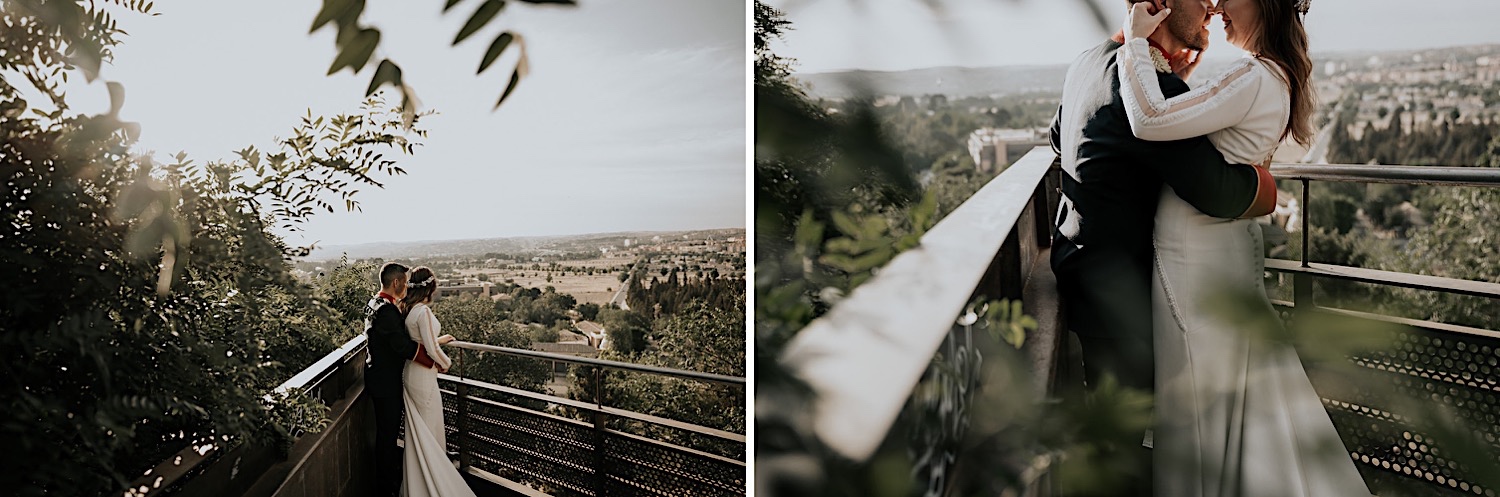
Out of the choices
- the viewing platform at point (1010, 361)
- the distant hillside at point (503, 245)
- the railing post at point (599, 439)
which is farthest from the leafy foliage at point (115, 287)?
the viewing platform at point (1010, 361)

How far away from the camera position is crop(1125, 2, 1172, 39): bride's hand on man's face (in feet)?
3.55

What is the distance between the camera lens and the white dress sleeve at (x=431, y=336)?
181 cm

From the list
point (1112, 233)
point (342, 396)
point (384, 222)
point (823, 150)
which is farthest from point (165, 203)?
point (1112, 233)

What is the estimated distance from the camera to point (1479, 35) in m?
1.01

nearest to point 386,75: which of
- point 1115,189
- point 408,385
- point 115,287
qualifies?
point 1115,189

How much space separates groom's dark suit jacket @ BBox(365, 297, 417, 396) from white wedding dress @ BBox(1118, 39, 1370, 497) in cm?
142

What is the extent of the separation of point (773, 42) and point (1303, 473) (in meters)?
0.89

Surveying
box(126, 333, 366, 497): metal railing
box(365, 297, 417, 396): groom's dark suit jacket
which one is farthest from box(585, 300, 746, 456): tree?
box(126, 333, 366, 497): metal railing

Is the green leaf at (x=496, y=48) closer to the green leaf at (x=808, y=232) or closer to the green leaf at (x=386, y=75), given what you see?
the green leaf at (x=386, y=75)

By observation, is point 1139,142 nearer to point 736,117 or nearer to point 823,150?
point 823,150

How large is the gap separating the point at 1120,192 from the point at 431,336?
1395 mm

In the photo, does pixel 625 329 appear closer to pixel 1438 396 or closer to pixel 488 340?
pixel 488 340

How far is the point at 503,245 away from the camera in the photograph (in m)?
1.83

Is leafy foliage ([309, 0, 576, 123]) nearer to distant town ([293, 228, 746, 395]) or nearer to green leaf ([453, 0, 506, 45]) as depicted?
green leaf ([453, 0, 506, 45])
